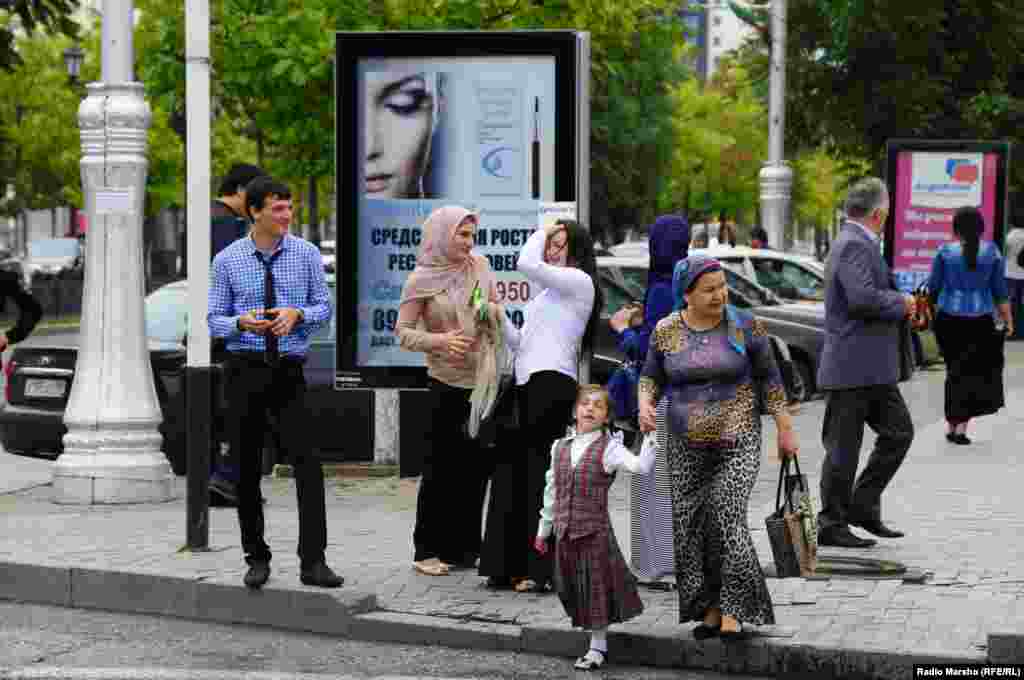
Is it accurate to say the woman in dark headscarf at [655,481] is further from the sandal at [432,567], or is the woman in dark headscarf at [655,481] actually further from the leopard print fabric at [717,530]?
the leopard print fabric at [717,530]

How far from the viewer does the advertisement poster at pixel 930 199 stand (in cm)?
2130

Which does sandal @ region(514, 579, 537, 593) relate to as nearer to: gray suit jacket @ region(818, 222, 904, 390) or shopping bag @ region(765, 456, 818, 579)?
shopping bag @ region(765, 456, 818, 579)

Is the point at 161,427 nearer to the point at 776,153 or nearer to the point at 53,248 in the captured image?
the point at 776,153

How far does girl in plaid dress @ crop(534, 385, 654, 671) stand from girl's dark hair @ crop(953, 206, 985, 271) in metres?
7.03

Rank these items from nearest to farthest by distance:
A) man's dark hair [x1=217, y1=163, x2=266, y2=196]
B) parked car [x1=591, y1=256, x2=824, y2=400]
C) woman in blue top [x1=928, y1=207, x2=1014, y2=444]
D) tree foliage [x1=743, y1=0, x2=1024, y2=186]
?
man's dark hair [x1=217, y1=163, x2=266, y2=196]
woman in blue top [x1=928, y1=207, x2=1014, y2=444]
parked car [x1=591, y1=256, x2=824, y2=400]
tree foliage [x1=743, y1=0, x2=1024, y2=186]

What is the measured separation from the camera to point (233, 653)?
7871 mm

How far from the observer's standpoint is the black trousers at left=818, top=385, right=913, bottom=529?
9906 millimetres

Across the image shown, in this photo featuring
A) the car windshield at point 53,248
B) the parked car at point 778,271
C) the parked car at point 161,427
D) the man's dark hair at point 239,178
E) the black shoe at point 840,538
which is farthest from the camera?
the car windshield at point 53,248

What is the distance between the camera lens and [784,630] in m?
7.63

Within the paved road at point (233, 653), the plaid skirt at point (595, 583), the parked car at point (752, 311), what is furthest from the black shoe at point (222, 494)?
the parked car at point (752, 311)

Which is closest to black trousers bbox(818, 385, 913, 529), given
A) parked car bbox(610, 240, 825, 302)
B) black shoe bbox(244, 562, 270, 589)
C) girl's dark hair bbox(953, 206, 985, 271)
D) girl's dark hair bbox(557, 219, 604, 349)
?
Answer: girl's dark hair bbox(557, 219, 604, 349)

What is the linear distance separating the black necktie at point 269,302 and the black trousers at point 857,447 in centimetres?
295

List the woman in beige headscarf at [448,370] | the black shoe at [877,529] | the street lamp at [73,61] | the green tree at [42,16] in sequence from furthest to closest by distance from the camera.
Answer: the street lamp at [73,61]
the green tree at [42,16]
the black shoe at [877,529]
the woman in beige headscarf at [448,370]

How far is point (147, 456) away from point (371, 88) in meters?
2.53
